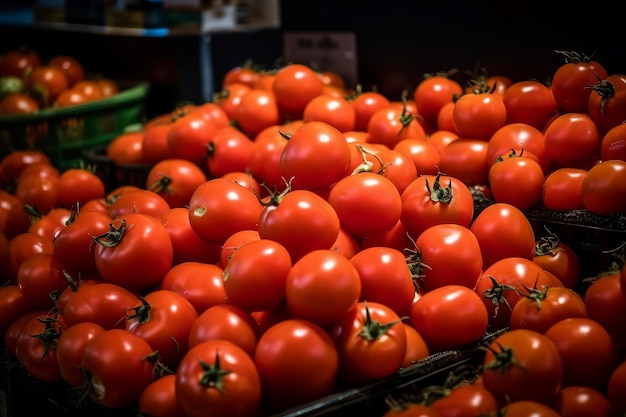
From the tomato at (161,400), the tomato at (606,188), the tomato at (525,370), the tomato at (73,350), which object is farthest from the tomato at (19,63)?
the tomato at (525,370)

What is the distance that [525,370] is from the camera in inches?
56.7

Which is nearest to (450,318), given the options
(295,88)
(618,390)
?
(618,390)

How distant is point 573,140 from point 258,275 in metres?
1.09

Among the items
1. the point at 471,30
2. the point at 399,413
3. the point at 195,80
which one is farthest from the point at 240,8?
the point at 399,413

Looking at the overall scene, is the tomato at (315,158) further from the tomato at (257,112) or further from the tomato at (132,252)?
the tomato at (257,112)

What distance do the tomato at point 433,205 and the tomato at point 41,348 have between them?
0.94 m

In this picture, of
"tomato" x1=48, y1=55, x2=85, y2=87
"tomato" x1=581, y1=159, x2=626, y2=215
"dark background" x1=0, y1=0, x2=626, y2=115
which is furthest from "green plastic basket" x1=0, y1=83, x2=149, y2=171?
"tomato" x1=581, y1=159, x2=626, y2=215

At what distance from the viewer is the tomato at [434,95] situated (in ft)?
8.68

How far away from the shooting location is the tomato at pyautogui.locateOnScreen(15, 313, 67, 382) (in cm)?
174

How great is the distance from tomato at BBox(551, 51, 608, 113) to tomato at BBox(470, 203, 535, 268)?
1.54 feet

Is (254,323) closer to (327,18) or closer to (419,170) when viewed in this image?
(419,170)

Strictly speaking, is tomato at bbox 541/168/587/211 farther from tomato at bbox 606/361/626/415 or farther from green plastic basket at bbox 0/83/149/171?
green plastic basket at bbox 0/83/149/171

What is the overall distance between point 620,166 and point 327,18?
1.88 meters

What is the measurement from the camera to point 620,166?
73.6 inches
